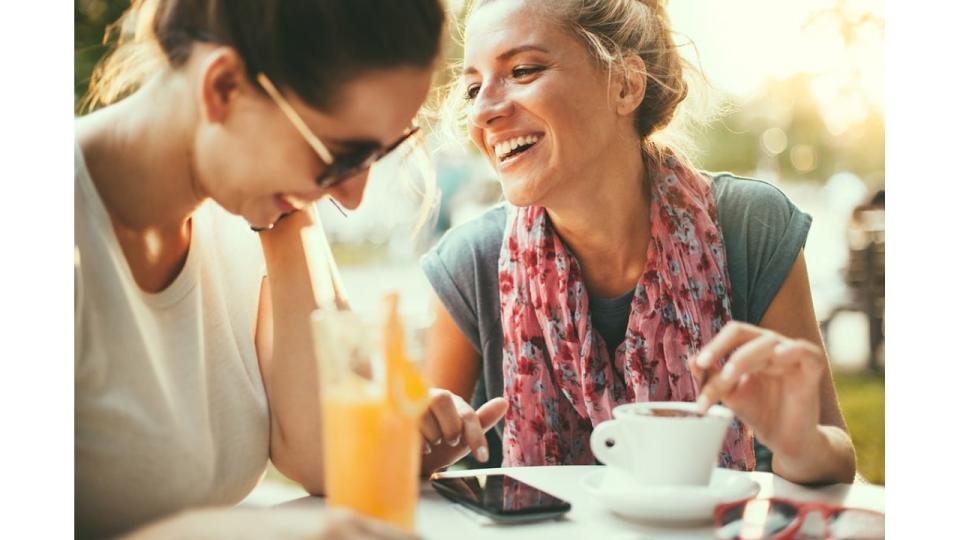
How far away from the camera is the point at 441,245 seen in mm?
1596

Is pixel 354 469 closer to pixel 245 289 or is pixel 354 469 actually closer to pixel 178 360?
pixel 178 360

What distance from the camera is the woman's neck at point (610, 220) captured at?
1.46 m

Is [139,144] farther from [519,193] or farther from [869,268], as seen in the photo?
[869,268]

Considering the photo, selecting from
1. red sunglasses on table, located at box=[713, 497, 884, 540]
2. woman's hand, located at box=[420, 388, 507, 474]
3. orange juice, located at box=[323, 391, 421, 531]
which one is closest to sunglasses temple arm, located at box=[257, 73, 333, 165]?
orange juice, located at box=[323, 391, 421, 531]

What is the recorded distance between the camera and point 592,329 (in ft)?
4.71

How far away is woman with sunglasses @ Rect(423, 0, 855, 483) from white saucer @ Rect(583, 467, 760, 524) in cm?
46

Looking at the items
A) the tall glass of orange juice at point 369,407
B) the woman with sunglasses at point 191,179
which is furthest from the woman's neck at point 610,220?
the tall glass of orange juice at point 369,407

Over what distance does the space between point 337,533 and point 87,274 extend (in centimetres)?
36

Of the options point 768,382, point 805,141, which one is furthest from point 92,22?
point 805,141

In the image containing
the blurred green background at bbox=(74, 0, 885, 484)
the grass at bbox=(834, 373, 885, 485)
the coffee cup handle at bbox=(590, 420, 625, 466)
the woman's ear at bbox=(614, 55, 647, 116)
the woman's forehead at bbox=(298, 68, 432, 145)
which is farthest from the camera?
the woman's ear at bbox=(614, 55, 647, 116)

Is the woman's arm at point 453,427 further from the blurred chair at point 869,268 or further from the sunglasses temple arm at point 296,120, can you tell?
the blurred chair at point 869,268

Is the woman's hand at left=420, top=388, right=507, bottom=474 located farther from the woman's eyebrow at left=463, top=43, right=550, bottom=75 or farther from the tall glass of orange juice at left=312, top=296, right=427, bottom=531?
the woman's eyebrow at left=463, top=43, right=550, bottom=75

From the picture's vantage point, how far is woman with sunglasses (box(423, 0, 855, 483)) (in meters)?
1.38
